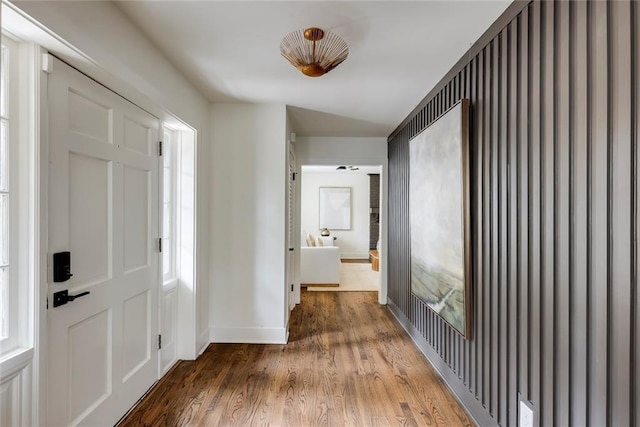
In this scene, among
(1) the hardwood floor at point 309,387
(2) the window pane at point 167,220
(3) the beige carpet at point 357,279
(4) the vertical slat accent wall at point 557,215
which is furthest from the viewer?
(3) the beige carpet at point 357,279

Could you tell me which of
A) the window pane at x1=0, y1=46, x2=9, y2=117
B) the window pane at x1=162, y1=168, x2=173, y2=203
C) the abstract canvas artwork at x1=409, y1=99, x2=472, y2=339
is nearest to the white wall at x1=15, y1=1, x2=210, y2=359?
the window pane at x1=0, y1=46, x2=9, y2=117

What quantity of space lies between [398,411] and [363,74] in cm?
241

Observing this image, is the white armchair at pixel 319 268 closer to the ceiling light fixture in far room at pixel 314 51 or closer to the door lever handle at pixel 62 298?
the ceiling light fixture in far room at pixel 314 51

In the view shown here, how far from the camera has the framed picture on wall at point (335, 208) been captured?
27.4ft

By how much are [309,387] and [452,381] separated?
105 centimetres

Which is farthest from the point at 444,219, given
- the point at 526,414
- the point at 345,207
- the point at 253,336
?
the point at 345,207

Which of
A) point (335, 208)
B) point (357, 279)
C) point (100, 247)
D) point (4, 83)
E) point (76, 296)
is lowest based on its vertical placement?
point (357, 279)

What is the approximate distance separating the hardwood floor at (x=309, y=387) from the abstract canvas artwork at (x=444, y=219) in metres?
0.58

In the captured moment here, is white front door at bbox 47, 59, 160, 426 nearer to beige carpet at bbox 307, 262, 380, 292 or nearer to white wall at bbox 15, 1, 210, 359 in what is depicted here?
white wall at bbox 15, 1, 210, 359

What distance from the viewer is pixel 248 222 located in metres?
3.02

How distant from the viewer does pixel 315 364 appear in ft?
8.54

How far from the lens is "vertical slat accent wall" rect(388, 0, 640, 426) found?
985 millimetres

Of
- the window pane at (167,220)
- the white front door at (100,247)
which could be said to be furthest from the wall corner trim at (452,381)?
the window pane at (167,220)

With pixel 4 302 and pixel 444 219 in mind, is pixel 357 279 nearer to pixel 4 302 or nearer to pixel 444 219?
pixel 444 219
